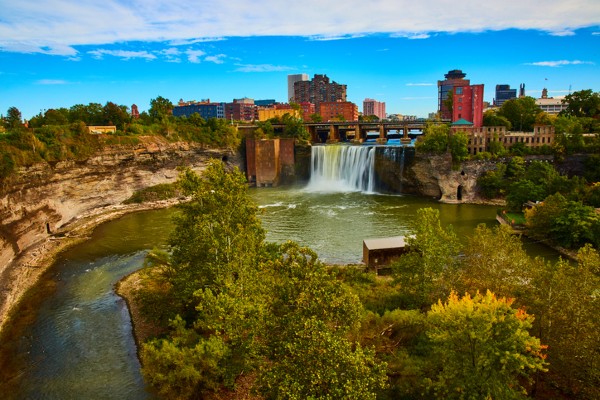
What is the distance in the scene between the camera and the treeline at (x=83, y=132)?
38.5 meters

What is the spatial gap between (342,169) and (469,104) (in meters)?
21.0

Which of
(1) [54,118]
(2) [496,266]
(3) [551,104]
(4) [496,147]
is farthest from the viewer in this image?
(3) [551,104]

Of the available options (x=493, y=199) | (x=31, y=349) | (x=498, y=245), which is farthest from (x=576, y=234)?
(x=31, y=349)

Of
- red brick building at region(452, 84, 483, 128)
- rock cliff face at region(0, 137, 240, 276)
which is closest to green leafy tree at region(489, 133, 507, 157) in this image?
red brick building at region(452, 84, 483, 128)

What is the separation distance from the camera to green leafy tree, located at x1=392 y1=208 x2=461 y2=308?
733 inches

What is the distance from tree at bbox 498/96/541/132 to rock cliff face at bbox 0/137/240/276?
4414 cm

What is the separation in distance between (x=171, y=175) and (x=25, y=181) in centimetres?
2262

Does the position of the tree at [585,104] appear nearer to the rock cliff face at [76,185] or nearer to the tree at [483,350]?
the rock cliff face at [76,185]

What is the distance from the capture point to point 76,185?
147ft

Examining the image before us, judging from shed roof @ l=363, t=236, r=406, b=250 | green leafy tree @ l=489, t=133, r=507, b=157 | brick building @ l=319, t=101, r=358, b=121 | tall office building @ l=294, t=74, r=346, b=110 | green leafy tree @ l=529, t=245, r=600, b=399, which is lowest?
shed roof @ l=363, t=236, r=406, b=250

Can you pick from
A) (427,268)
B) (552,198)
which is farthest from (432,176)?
(427,268)

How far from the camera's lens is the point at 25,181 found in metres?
37.2

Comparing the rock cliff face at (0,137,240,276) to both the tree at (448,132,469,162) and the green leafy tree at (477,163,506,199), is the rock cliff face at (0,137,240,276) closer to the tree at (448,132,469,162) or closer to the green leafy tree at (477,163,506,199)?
the tree at (448,132,469,162)

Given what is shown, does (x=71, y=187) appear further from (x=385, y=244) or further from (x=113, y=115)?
(x=385, y=244)
